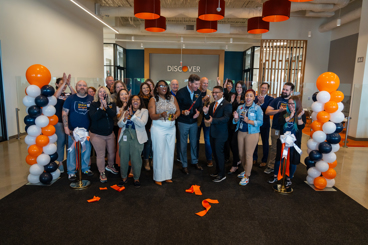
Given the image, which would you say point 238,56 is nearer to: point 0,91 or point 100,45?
point 100,45

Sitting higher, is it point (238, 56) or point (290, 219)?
point (238, 56)

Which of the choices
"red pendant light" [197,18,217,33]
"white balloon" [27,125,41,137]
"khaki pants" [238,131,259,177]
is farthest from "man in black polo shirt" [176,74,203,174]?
"red pendant light" [197,18,217,33]

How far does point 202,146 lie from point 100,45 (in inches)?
296

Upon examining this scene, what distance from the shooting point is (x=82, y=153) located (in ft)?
12.8

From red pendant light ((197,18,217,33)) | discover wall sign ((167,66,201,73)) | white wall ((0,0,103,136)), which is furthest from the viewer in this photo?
discover wall sign ((167,66,201,73))

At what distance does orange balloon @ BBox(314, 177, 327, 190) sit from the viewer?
3.60 meters

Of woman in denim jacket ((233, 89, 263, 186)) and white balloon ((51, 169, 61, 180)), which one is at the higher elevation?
woman in denim jacket ((233, 89, 263, 186))

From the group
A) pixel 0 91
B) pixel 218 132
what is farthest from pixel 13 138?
pixel 218 132

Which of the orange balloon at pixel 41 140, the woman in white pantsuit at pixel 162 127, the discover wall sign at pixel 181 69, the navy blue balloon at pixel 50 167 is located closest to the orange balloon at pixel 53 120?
the orange balloon at pixel 41 140

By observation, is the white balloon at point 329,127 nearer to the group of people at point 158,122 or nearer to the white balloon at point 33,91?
the group of people at point 158,122

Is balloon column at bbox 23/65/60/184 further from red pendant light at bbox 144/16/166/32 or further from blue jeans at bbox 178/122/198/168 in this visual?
red pendant light at bbox 144/16/166/32

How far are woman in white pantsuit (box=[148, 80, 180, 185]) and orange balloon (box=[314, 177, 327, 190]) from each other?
2.30 meters

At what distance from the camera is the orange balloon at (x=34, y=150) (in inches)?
136

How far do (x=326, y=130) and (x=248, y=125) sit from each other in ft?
3.74
